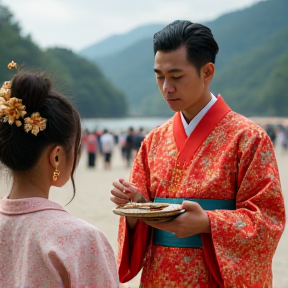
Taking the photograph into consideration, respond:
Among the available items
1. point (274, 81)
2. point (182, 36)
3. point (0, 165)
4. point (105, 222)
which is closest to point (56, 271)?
point (0, 165)

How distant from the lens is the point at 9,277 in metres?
2.11

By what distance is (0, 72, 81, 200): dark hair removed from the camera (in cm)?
214

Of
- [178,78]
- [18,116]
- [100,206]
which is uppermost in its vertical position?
[178,78]

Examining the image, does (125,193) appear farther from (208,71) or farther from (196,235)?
(208,71)

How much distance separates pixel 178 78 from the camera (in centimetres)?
294

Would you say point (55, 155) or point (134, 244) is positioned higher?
point (55, 155)

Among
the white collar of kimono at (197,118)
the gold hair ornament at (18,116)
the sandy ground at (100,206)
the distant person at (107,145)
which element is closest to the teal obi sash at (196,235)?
the white collar of kimono at (197,118)

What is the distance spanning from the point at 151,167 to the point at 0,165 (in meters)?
1.03

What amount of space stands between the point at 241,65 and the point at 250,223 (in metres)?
107

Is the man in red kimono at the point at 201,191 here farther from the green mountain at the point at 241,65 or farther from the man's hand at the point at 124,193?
the green mountain at the point at 241,65

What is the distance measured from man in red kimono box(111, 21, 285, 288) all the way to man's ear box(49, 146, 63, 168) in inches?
28.1

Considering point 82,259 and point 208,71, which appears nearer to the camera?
point 82,259

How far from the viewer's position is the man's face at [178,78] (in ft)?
9.62

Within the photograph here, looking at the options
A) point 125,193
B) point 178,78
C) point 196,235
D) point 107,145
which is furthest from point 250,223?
point 107,145
